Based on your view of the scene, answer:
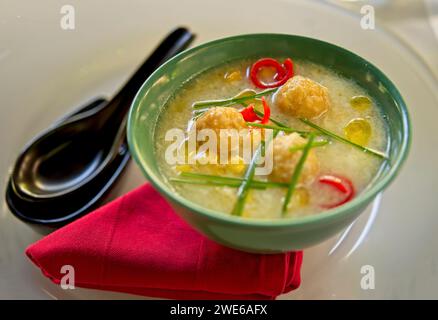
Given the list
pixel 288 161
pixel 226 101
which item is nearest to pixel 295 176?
pixel 288 161

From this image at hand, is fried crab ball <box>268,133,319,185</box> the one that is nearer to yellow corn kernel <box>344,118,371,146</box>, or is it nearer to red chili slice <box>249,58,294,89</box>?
yellow corn kernel <box>344,118,371,146</box>

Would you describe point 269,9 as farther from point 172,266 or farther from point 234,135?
point 172,266

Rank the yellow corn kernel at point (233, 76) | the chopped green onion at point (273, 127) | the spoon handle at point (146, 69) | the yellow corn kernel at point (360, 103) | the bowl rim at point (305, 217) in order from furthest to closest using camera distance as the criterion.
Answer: the spoon handle at point (146, 69)
the yellow corn kernel at point (233, 76)
the yellow corn kernel at point (360, 103)
the chopped green onion at point (273, 127)
the bowl rim at point (305, 217)

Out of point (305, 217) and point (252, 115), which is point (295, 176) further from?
point (252, 115)

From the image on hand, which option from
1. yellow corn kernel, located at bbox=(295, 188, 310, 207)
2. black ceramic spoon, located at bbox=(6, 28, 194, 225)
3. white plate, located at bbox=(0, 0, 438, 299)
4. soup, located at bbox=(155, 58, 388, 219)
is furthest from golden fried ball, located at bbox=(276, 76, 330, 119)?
black ceramic spoon, located at bbox=(6, 28, 194, 225)

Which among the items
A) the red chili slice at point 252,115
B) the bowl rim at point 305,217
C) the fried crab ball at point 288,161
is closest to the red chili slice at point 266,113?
the red chili slice at point 252,115

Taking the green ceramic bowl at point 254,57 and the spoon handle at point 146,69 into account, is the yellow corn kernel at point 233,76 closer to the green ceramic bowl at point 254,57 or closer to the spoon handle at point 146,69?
the green ceramic bowl at point 254,57
